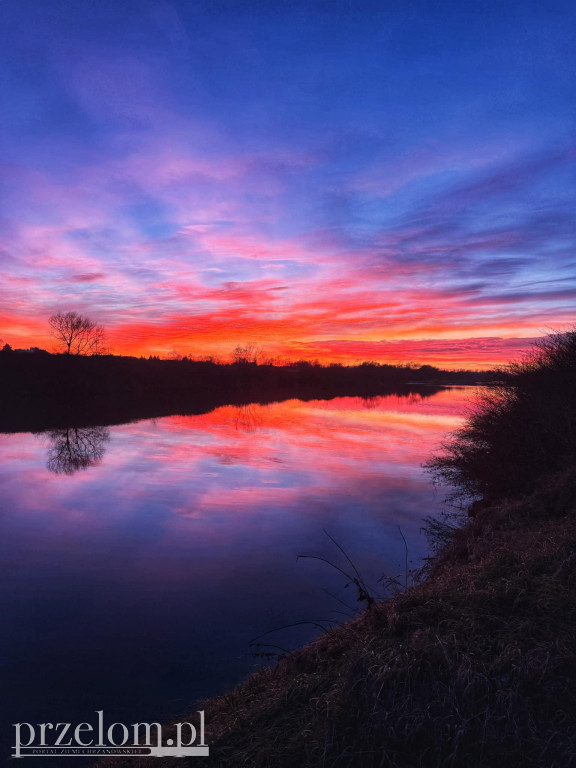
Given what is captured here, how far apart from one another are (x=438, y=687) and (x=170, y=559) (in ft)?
24.3

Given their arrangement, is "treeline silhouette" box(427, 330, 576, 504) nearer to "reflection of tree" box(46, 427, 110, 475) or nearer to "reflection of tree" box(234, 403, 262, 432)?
"reflection of tree" box(46, 427, 110, 475)

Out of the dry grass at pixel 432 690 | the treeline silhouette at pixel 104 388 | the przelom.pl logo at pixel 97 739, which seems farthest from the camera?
the treeline silhouette at pixel 104 388

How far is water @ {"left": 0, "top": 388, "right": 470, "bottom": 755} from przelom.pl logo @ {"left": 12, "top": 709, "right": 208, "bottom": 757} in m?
0.16

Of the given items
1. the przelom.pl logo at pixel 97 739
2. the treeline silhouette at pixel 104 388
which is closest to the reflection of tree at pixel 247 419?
the treeline silhouette at pixel 104 388

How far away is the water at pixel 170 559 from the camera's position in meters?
6.10

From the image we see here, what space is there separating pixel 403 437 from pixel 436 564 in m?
20.4

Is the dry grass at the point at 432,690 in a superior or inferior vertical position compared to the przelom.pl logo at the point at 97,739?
superior

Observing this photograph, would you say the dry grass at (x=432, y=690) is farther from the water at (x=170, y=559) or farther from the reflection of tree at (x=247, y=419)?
the reflection of tree at (x=247, y=419)

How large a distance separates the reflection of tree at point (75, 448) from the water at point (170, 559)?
0.67ft

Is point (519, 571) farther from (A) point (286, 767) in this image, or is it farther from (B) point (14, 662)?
(B) point (14, 662)

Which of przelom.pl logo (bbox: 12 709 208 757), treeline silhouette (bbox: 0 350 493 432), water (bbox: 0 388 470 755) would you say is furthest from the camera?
treeline silhouette (bbox: 0 350 493 432)

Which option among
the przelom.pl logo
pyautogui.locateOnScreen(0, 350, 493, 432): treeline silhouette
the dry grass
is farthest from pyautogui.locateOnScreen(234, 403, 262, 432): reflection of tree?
the dry grass

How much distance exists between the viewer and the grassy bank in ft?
10.5

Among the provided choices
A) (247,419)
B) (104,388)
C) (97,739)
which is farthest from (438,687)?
(104,388)
